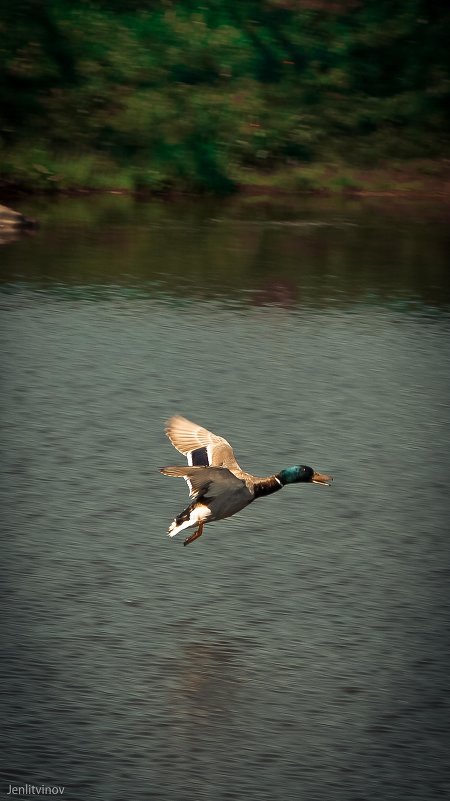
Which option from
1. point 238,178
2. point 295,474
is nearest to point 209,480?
point 295,474

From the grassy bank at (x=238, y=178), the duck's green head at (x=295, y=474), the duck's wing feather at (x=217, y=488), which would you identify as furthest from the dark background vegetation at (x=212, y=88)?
the duck's wing feather at (x=217, y=488)

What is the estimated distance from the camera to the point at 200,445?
26.6 feet

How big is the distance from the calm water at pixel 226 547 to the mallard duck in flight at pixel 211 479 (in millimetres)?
461

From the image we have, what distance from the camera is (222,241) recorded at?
785 inches

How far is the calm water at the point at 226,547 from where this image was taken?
6207 mm

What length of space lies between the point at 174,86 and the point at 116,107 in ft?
3.38

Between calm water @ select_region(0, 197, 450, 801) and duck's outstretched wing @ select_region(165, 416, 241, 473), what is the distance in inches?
23.8

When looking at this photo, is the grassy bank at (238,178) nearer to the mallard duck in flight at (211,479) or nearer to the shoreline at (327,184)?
the shoreline at (327,184)

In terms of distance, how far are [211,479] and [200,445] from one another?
2.37 ft

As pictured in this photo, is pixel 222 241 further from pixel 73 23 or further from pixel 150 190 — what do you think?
pixel 73 23

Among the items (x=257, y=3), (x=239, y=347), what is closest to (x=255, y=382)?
(x=239, y=347)

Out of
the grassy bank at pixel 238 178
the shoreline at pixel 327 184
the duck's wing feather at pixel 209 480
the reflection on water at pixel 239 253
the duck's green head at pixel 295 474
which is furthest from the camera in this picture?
the shoreline at pixel 327 184

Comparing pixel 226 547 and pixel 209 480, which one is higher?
→ pixel 209 480

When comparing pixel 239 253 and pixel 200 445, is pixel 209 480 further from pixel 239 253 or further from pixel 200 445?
pixel 239 253
